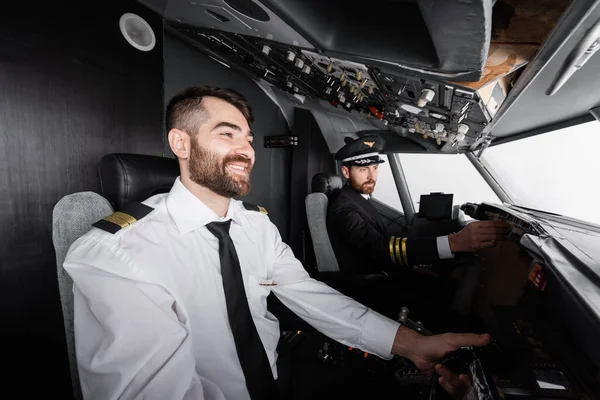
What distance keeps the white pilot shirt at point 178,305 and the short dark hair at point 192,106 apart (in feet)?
0.93

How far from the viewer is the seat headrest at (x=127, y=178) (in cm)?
105

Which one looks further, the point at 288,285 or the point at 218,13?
the point at 218,13

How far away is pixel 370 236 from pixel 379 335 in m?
1.08

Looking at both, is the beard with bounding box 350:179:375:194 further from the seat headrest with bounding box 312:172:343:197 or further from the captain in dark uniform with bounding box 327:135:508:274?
the seat headrest with bounding box 312:172:343:197

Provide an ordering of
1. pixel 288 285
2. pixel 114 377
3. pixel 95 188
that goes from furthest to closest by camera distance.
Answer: pixel 95 188 < pixel 288 285 < pixel 114 377

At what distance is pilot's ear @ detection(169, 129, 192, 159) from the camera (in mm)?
1168

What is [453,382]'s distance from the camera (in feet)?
2.56

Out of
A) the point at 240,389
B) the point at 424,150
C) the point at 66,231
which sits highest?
the point at 424,150

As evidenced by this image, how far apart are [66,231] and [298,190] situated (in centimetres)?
370

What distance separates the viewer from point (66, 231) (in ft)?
2.85

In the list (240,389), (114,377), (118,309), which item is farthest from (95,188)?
(240,389)

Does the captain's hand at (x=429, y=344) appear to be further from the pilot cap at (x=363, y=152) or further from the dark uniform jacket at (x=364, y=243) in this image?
the pilot cap at (x=363, y=152)

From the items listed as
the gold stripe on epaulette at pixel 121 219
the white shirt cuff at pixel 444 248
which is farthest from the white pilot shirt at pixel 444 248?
the gold stripe on epaulette at pixel 121 219

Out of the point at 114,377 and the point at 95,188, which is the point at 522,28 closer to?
the point at 114,377
